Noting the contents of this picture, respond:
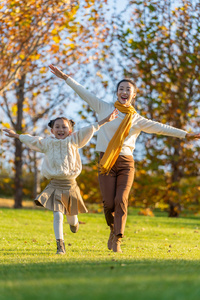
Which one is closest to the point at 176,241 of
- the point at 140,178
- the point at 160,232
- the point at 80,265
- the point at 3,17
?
the point at 160,232

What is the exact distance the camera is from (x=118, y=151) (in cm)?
582

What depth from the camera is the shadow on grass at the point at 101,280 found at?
2910 mm

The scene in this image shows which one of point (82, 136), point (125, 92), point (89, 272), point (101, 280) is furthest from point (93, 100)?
point (101, 280)

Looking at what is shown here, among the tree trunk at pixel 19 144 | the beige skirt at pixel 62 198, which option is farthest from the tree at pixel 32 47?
the beige skirt at pixel 62 198

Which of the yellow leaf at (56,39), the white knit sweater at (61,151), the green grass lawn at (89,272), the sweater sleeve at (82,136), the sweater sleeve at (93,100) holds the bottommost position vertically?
the green grass lawn at (89,272)

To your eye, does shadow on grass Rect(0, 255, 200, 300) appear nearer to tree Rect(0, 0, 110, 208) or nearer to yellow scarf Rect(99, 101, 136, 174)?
yellow scarf Rect(99, 101, 136, 174)

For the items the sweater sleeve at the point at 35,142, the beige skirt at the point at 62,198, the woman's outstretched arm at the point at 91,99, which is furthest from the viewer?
the woman's outstretched arm at the point at 91,99

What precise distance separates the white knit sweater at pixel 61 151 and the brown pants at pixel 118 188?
1.37 ft

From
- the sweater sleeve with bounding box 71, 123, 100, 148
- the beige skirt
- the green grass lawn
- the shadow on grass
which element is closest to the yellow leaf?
the green grass lawn

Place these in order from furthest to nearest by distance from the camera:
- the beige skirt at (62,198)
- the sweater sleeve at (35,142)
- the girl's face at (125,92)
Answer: the girl's face at (125,92), the sweater sleeve at (35,142), the beige skirt at (62,198)

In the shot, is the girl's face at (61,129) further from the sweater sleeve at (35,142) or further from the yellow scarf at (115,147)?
the yellow scarf at (115,147)

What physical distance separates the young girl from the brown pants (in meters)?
0.34

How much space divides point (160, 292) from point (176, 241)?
5582mm

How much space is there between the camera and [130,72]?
13.5m
